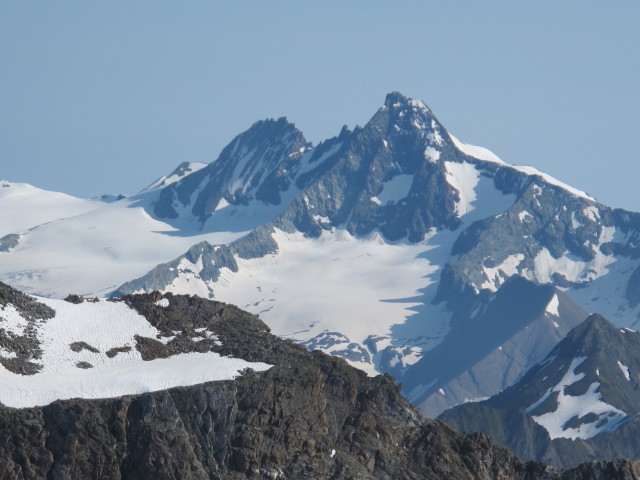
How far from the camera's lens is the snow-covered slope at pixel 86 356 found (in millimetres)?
170250

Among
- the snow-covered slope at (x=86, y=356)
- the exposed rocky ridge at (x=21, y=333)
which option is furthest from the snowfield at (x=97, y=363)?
the exposed rocky ridge at (x=21, y=333)

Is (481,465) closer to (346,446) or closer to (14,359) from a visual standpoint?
(346,446)

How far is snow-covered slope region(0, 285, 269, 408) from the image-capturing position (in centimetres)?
17025

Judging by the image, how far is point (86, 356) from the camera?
178875mm

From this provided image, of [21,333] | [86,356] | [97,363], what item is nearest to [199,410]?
[97,363]

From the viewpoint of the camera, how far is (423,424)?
186125 mm

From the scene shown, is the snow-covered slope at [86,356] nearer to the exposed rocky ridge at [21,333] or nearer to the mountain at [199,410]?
the exposed rocky ridge at [21,333]

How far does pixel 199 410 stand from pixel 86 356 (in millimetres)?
14047

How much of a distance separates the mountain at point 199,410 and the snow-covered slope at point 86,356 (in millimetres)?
170

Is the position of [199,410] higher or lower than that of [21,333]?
lower

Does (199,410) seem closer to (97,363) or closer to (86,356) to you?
(97,363)

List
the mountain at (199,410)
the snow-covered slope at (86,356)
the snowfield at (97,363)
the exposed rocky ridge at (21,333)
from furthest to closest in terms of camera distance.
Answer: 1. the exposed rocky ridge at (21,333)
2. the snow-covered slope at (86,356)
3. the snowfield at (97,363)
4. the mountain at (199,410)

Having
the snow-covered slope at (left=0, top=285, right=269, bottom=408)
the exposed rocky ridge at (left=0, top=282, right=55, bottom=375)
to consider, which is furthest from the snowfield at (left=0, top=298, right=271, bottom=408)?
the exposed rocky ridge at (left=0, top=282, right=55, bottom=375)

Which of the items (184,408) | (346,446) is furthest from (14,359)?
(346,446)
